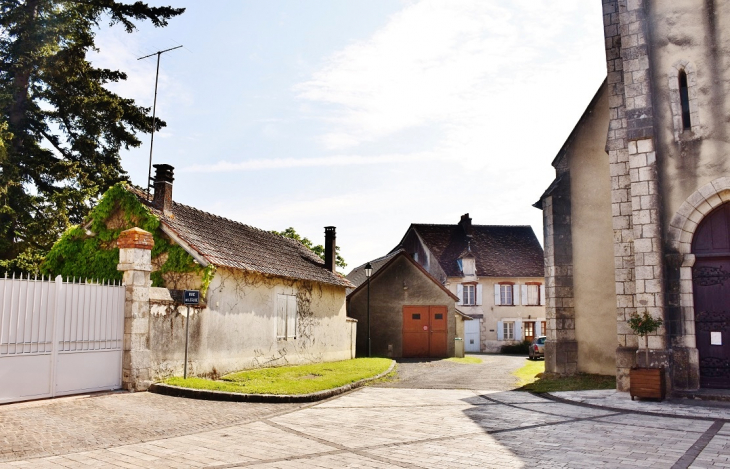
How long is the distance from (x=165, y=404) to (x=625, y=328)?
9843 millimetres

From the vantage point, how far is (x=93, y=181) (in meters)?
24.6

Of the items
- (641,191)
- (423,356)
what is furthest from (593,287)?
(423,356)

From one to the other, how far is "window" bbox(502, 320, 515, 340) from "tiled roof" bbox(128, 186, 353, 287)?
60.8 ft

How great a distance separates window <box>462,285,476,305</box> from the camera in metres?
38.7

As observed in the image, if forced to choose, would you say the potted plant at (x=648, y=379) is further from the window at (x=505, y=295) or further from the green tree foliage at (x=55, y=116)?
the window at (x=505, y=295)

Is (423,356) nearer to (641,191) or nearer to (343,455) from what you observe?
(641,191)

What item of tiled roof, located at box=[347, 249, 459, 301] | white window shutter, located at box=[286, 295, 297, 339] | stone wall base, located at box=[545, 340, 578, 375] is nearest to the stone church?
stone wall base, located at box=[545, 340, 578, 375]

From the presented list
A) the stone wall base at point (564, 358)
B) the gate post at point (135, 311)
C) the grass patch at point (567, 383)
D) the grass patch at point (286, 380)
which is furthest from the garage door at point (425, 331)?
the gate post at point (135, 311)

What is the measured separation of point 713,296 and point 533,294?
26.8 meters

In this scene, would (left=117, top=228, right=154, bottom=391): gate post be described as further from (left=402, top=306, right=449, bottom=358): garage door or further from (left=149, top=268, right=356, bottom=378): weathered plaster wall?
(left=402, top=306, right=449, bottom=358): garage door

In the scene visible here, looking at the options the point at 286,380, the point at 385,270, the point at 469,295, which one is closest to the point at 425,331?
the point at 385,270

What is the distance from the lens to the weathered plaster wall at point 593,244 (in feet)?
51.2

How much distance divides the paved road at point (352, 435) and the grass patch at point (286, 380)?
3.37ft

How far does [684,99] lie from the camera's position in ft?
42.8
